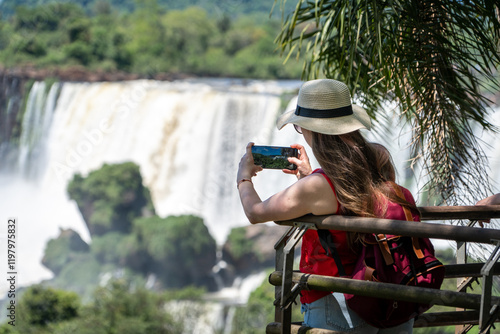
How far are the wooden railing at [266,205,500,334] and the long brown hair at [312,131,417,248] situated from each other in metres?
0.06

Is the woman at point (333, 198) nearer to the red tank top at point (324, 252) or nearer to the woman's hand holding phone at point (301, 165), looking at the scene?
the red tank top at point (324, 252)

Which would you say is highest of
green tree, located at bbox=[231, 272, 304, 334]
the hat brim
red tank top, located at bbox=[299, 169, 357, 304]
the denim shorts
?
the hat brim

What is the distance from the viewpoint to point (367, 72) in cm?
318

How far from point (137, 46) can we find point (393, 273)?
23252 millimetres

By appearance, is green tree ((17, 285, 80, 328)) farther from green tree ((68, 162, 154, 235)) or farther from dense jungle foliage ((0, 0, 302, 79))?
dense jungle foliage ((0, 0, 302, 79))

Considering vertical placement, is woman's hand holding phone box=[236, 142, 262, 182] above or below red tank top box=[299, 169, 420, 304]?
above

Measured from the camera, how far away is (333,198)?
164 cm

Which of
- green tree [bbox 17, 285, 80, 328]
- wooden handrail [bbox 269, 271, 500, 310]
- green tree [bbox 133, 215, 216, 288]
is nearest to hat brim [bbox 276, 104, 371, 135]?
wooden handrail [bbox 269, 271, 500, 310]

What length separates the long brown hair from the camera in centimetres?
162

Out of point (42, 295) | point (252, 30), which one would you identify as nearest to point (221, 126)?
point (42, 295)

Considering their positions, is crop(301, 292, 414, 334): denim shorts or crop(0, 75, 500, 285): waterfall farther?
crop(0, 75, 500, 285): waterfall

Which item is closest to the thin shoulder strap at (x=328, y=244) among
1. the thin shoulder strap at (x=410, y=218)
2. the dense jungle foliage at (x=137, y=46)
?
the thin shoulder strap at (x=410, y=218)

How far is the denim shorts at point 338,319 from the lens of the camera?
162 centimetres

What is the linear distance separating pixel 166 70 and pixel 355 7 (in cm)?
2021
